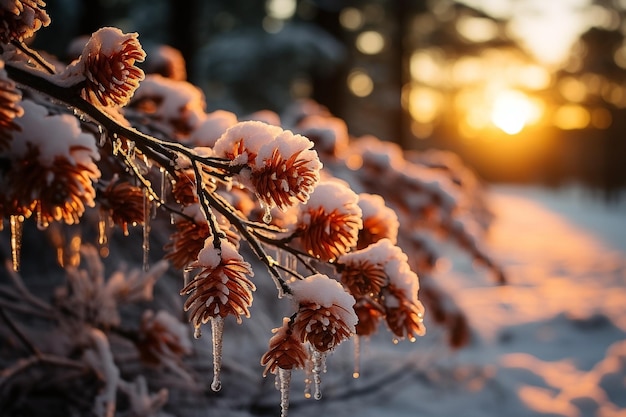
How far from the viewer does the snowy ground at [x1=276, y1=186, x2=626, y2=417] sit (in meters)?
3.03

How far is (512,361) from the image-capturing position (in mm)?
3838

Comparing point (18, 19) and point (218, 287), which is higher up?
point (18, 19)

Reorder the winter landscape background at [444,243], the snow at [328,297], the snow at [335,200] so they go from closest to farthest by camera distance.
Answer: the snow at [328,297], the snow at [335,200], the winter landscape background at [444,243]

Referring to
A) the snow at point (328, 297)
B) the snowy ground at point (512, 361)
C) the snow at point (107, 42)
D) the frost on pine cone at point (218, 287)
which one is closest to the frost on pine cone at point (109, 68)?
the snow at point (107, 42)

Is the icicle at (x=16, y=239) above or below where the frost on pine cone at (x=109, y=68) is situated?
below

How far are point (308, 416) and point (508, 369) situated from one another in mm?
1601

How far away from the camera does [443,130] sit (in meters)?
37.4

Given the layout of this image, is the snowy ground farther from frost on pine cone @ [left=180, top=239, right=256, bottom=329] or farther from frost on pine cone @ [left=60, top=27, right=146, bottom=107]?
frost on pine cone @ [left=60, top=27, right=146, bottom=107]

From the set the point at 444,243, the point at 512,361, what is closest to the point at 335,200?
the point at 512,361

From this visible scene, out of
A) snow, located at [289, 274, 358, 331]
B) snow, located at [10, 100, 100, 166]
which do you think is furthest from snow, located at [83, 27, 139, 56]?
snow, located at [289, 274, 358, 331]

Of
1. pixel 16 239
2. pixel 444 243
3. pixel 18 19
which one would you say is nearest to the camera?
pixel 18 19

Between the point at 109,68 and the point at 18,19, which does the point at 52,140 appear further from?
the point at 18,19

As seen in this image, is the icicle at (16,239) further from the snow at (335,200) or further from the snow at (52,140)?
the snow at (335,200)

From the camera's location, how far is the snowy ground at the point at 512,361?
3025mm
